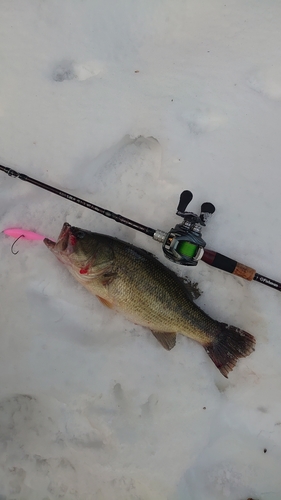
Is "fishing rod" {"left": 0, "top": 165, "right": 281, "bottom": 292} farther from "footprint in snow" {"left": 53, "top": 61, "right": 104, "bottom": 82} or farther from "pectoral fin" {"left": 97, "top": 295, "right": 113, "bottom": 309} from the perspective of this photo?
"footprint in snow" {"left": 53, "top": 61, "right": 104, "bottom": 82}

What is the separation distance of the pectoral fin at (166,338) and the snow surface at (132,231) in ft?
0.44

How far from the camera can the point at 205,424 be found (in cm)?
256

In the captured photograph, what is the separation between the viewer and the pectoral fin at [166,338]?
96.7 inches

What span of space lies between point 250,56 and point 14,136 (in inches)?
73.1

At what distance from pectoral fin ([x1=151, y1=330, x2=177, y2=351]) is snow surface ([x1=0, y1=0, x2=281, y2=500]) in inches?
5.3

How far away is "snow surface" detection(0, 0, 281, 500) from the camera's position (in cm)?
255

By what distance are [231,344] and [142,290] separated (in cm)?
73

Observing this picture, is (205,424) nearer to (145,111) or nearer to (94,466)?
(94,466)

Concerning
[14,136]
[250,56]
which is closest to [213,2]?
[250,56]

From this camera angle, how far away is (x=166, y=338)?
8.08 ft

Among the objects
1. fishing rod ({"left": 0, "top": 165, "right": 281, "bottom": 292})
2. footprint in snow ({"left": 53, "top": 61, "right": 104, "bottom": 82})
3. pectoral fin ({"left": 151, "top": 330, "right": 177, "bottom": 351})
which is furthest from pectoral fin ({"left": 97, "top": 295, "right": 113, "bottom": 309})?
footprint in snow ({"left": 53, "top": 61, "right": 104, "bottom": 82})

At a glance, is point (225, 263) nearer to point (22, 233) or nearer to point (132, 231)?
point (132, 231)

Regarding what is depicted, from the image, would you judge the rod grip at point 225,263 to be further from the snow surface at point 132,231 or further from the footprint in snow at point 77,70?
the footprint in snow at point 77,70

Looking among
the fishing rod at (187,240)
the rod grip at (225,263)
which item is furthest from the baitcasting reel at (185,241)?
the rod grip at (225,263)
